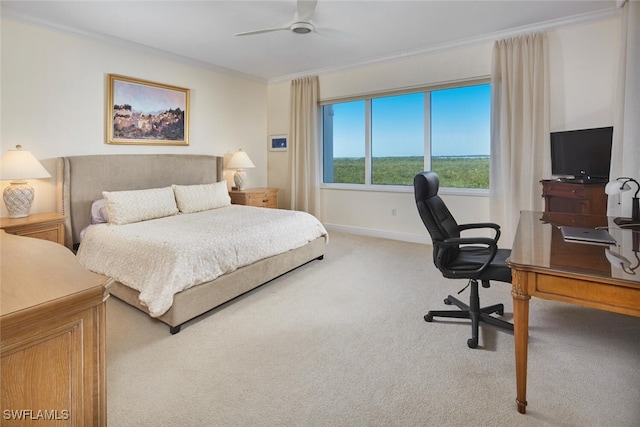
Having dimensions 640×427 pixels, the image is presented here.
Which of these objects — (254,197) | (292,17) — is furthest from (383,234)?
(292,17)

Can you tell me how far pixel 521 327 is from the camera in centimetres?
155

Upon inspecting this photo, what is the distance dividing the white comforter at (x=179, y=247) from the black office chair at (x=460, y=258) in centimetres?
150

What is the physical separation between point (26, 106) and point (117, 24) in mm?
1239

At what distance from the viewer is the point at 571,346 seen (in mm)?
2154

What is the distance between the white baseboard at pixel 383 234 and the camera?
4.90 metres

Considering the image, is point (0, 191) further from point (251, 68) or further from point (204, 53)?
point (251, 68)

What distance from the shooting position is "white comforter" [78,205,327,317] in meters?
2.38

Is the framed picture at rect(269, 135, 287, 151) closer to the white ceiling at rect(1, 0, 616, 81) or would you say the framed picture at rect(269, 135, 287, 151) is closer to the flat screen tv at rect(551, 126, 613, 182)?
the white ceiling at rect(1, 0, 616, 81)

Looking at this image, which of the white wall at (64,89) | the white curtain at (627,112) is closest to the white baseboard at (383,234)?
the white curtain at (627,112)

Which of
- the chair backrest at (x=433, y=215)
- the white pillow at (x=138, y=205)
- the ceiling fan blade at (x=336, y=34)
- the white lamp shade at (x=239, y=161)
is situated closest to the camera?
the chair backrest at (x=433, y=215)

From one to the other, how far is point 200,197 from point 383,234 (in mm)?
2739

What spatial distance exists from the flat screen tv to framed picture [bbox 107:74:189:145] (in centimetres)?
461

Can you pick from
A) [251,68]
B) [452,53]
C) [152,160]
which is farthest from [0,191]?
[452,53]

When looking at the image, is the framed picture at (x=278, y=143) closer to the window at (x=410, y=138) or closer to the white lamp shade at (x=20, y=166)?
the window at (x=410, y=138)
